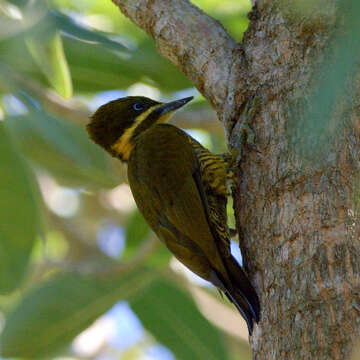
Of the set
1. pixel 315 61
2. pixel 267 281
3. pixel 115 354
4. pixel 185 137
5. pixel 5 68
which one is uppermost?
pixel 315 61

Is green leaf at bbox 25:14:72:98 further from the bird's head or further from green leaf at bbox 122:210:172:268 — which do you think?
green leaf at bbox 122:210:172:268

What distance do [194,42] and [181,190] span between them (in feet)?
2.08

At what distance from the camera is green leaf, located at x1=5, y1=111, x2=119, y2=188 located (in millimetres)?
3887

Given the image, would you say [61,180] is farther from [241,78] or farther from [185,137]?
[241,78]

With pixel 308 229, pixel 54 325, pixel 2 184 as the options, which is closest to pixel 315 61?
pixel 308 229

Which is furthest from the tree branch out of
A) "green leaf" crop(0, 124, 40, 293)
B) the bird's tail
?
"green leaf" crop(0, 124, 40, 293)

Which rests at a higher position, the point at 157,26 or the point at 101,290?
the point at 157,26

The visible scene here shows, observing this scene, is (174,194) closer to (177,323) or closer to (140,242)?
(177,323)

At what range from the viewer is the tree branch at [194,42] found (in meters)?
2.71

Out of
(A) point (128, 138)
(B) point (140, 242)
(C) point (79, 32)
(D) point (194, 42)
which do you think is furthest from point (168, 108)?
(B) point (140, 242)

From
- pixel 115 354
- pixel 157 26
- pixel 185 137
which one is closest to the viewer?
pixel 157 26

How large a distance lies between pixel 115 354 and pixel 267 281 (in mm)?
5769

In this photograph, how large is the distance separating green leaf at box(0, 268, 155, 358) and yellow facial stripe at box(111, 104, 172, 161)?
799mm

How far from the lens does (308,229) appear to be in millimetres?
1984
